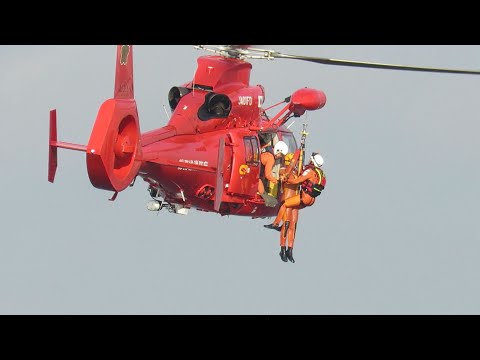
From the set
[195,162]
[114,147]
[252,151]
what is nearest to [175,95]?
[252,151]

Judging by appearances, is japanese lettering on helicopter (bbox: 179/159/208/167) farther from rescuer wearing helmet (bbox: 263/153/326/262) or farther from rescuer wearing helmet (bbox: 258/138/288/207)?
rescuer wearing helmet (bbox: 263/153/326/262)

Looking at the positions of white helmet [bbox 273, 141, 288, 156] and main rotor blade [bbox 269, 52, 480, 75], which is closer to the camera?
main rotor blade [bbox 269, 52, 480, 75]

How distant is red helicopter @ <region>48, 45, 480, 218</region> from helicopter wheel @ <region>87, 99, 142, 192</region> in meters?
0.02

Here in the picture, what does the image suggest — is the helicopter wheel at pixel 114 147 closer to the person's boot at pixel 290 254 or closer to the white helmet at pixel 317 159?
the white helmet at pixel 317 159

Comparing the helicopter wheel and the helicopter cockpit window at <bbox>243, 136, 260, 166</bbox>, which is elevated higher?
the helicopter cockpit window at <bbox>243, 136, 260, 166</bbox>

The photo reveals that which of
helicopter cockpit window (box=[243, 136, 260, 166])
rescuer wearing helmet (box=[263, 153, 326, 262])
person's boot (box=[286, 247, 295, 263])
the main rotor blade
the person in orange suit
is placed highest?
the main rotor blade

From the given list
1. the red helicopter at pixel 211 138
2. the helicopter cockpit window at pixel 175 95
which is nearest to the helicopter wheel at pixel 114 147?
the red helicopter at pixel 211 138

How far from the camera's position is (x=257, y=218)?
33.6 m

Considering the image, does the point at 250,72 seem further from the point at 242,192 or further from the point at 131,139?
the point at 131,139

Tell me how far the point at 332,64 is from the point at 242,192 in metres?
2.92

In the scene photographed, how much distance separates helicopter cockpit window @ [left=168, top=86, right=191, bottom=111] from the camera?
3225 centimetres

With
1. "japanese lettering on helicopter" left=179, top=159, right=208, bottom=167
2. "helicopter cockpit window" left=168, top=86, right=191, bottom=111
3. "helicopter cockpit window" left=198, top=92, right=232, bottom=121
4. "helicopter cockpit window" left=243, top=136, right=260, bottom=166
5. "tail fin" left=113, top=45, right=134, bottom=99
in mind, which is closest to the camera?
"tail fin" left=113, top=45, right=134, bottom=99

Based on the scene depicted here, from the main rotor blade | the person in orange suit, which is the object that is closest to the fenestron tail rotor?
the main rotor blade

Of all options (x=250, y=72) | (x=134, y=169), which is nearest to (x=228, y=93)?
(x=250, y=72)
